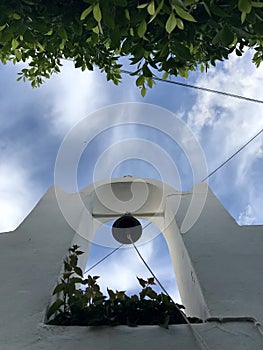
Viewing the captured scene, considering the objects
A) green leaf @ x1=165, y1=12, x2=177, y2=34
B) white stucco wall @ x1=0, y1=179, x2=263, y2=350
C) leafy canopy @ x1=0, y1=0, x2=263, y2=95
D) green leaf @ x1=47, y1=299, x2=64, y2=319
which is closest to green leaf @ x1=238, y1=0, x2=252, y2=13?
leafy canopy @ x1=0, y1=0, x2=263, y2=95

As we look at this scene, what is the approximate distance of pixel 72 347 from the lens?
236 cm

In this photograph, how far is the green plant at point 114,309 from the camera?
2574mm

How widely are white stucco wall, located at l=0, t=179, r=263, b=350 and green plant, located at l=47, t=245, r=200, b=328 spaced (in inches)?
2.9

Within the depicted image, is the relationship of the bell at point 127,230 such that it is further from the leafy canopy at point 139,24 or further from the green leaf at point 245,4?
the green leaf at point 245,4

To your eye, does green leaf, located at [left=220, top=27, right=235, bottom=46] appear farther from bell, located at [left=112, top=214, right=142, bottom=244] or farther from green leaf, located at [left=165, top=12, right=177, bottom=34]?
bell, located at [left=112, top=214, right=142, bottom=244]

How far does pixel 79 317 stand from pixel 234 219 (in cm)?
204

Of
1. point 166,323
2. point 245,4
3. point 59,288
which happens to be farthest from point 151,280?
point 245,4

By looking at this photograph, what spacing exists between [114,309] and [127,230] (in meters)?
1.56

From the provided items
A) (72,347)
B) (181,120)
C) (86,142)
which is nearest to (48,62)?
(86,142)

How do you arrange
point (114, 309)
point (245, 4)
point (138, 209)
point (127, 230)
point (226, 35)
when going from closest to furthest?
point (245, 4) < point (226, 35) < point (114, 309) < point (127, 230) < point (138, 209)

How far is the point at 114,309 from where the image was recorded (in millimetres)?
2631

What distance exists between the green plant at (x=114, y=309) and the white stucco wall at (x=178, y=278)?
74 mm

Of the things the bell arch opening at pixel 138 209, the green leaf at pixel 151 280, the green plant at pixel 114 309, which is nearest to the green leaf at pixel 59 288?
the green plant at pixel 114 309

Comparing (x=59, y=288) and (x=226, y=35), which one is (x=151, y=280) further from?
(x=226, y=35)
